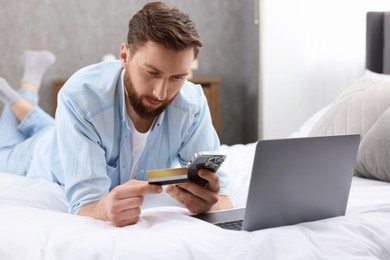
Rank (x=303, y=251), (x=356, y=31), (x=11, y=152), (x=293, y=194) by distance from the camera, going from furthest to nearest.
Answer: (x=356, y=31), (x=11, y=152), (x=293, y=194), (x=303, y=251)

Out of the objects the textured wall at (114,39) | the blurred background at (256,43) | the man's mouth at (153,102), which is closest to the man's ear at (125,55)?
the man's mouth at (153,102)

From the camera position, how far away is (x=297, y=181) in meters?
1.23

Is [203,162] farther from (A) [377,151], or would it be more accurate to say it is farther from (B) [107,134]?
(A) [377,151]

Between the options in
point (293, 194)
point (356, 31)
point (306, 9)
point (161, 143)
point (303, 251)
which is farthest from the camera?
point (306, 9)

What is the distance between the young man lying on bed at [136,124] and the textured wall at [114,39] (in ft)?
7.66

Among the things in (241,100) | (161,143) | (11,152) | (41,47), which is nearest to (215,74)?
(241,100)

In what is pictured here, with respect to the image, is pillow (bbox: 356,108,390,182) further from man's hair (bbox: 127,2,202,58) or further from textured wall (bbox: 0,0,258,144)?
textured wall (bbox: 0,0,258,144)

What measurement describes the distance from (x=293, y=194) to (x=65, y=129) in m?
0.62

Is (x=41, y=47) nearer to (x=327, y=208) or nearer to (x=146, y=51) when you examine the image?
(x=146, y=51)

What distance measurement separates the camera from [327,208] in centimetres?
131

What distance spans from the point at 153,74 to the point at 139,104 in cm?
13

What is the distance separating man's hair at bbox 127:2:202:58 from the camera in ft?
4.62

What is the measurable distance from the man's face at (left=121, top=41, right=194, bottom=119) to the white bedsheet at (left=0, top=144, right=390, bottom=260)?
0.99 feet

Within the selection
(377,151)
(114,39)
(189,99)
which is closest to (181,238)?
(189,99)
